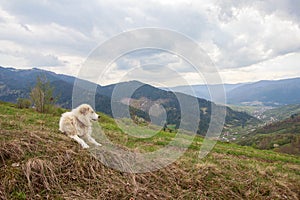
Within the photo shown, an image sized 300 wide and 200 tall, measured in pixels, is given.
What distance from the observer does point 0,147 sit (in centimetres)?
775

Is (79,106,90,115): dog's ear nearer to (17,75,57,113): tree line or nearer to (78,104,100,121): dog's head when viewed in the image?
(78,104,100,121): dog's head

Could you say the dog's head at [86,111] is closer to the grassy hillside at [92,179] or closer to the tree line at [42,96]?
the grassy hillside at [92,179]

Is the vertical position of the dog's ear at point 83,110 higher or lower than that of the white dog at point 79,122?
higher

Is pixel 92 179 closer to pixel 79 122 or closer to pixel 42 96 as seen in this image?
pixel 79 122

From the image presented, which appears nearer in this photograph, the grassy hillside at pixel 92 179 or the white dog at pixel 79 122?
the grassy hillside at pixel 92 179

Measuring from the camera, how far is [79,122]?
1198 centimetres

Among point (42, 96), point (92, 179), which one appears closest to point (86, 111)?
point (92, 179)

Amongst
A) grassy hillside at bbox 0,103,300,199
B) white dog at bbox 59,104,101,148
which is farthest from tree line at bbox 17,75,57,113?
grassy hillside at bbox 0,103,300,199

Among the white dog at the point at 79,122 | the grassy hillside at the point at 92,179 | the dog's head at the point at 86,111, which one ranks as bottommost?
the grassy hillside at the point at 92,179

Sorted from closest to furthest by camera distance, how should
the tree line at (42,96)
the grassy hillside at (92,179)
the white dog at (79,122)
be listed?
the grassy hillside at (92,179) < the white dog at (79,122) < the tree line at (42,96)

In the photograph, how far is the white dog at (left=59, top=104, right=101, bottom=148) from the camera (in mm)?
11484

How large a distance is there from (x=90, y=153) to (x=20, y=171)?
8.75 ft

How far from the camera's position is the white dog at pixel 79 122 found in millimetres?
11484

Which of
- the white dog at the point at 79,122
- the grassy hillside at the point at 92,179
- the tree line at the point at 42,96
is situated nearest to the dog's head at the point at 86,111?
the white dog at the point at 79,122
